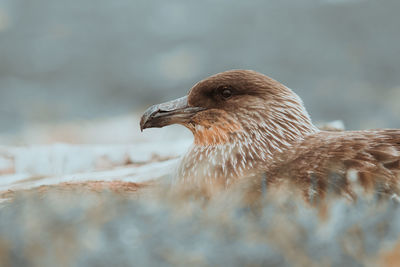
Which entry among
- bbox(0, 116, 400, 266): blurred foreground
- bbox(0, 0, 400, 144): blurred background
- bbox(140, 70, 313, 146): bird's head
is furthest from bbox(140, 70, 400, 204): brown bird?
bbox(0, 0, 400, 144): blurred background

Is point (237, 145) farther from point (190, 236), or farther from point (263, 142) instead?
point (190, 236)

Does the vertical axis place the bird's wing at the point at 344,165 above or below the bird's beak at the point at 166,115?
below

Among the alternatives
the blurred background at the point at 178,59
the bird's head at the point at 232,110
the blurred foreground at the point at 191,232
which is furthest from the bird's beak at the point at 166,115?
the blurred background at the point at 178,59

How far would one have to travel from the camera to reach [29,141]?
8.79ft

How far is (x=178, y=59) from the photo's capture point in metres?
2.94

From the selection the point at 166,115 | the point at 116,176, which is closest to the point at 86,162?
the point at 116,176

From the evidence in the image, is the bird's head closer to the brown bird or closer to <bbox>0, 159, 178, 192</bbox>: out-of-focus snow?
the brown bird

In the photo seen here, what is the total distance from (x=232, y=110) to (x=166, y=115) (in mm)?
193

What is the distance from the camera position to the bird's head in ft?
4.67

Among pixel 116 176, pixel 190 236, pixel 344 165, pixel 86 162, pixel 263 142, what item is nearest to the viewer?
pixel 190 236

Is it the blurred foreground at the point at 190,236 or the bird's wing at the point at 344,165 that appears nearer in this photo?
the blurred foreground at the point at 190,236

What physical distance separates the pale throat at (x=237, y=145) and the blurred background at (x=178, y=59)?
1299mm

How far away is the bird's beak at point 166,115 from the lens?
1455 mm

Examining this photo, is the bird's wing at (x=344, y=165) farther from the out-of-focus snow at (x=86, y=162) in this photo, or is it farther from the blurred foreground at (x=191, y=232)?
the out-of-focus snow at (x=86, y=162)
